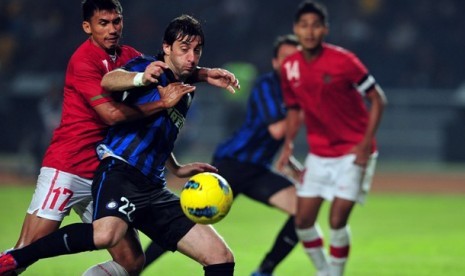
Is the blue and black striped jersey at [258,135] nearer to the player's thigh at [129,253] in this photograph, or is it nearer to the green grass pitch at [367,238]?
the green grass pitch at [367,238]

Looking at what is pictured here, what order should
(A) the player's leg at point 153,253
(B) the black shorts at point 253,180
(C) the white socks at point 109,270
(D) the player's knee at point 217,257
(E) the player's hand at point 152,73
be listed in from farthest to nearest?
(B) the black shorts at point 253,180
(A) the player's leg at point 153,253
(C) the white socks at point 109,270
(D) the player's knee at point 217,257
(E) the player's hand at point 152,73

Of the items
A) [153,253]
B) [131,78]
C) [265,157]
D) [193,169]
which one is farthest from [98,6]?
[265,157]

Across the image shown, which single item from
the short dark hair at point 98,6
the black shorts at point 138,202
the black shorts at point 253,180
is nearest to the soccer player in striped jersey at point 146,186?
the black shorts at point 138,202

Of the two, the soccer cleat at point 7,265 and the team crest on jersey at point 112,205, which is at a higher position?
the team crest on jersey at point 112,205

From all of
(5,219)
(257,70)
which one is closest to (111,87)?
(5,219)

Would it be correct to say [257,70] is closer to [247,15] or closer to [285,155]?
[247,15]

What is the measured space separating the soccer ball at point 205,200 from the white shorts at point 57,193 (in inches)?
35.6

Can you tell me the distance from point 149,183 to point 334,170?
2.71m

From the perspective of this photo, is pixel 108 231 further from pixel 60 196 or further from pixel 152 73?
pixel 152 73

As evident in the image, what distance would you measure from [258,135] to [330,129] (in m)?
1.09

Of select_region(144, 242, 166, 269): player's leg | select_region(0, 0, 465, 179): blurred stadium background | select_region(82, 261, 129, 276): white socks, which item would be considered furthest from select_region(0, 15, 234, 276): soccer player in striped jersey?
select_region(0, 0, 465, 179): blurred stadium background

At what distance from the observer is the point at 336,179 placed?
8680mm

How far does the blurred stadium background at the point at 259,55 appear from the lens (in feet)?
76.2

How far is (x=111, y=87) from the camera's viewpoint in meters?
6.11
